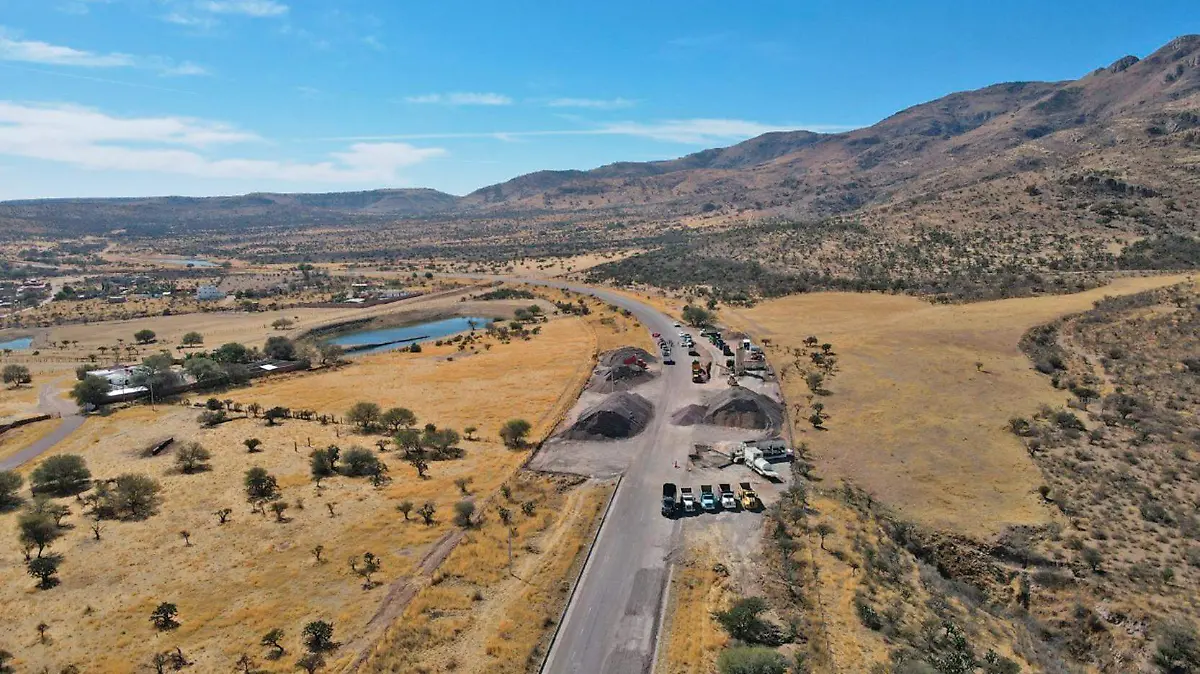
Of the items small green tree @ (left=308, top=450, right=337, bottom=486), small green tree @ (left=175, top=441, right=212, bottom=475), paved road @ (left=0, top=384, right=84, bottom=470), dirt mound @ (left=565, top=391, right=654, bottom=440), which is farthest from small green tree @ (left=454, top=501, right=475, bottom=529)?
paved road @ (left=0, top=384, right=84, bottom=470)

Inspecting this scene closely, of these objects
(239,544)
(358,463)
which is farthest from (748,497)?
(239,544)

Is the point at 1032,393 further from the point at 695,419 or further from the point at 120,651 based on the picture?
the point at 120,651

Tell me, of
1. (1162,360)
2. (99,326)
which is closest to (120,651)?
(1162,360)

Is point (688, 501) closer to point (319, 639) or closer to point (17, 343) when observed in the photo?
point (319, 639)

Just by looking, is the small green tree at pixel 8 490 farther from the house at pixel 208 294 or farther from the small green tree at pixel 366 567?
the house at pixel 208 294

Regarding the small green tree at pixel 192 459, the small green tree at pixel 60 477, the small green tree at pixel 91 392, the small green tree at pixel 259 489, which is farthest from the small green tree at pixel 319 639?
the small green tree at pixel 91 392

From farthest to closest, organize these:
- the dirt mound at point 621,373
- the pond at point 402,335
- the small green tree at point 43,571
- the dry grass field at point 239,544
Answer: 1. the pond at point 402,335
2. the dirt mound at point 621,373
3. the small green tree at point 43,571
4. the dry grass field at point 239,544

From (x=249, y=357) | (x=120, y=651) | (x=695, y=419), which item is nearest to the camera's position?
(x=120, y=651)
